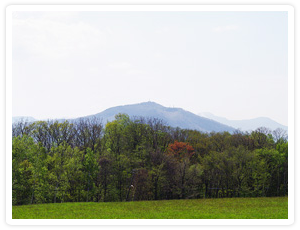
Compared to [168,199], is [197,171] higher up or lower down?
higher up

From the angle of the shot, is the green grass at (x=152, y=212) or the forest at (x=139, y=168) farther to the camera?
the forest at (x=139, y=168)

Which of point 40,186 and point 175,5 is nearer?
point 175,5

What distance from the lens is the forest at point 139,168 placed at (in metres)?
26.5

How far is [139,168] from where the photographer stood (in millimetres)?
30125

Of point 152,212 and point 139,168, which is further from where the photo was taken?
point 139,168

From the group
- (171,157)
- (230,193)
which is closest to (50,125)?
(171,157)

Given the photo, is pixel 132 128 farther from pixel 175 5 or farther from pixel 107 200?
pixel 175 5

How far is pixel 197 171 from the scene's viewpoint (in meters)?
29.5

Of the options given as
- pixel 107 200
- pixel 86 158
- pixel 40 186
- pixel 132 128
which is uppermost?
pixel 132 128

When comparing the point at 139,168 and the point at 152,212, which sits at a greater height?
the point at 139,168

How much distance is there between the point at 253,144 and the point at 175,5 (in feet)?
102

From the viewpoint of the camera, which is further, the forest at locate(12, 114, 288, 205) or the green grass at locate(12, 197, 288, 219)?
the forest at locate(12, 114, 288, 205)

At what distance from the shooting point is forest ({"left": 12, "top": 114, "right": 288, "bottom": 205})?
1045 inches
